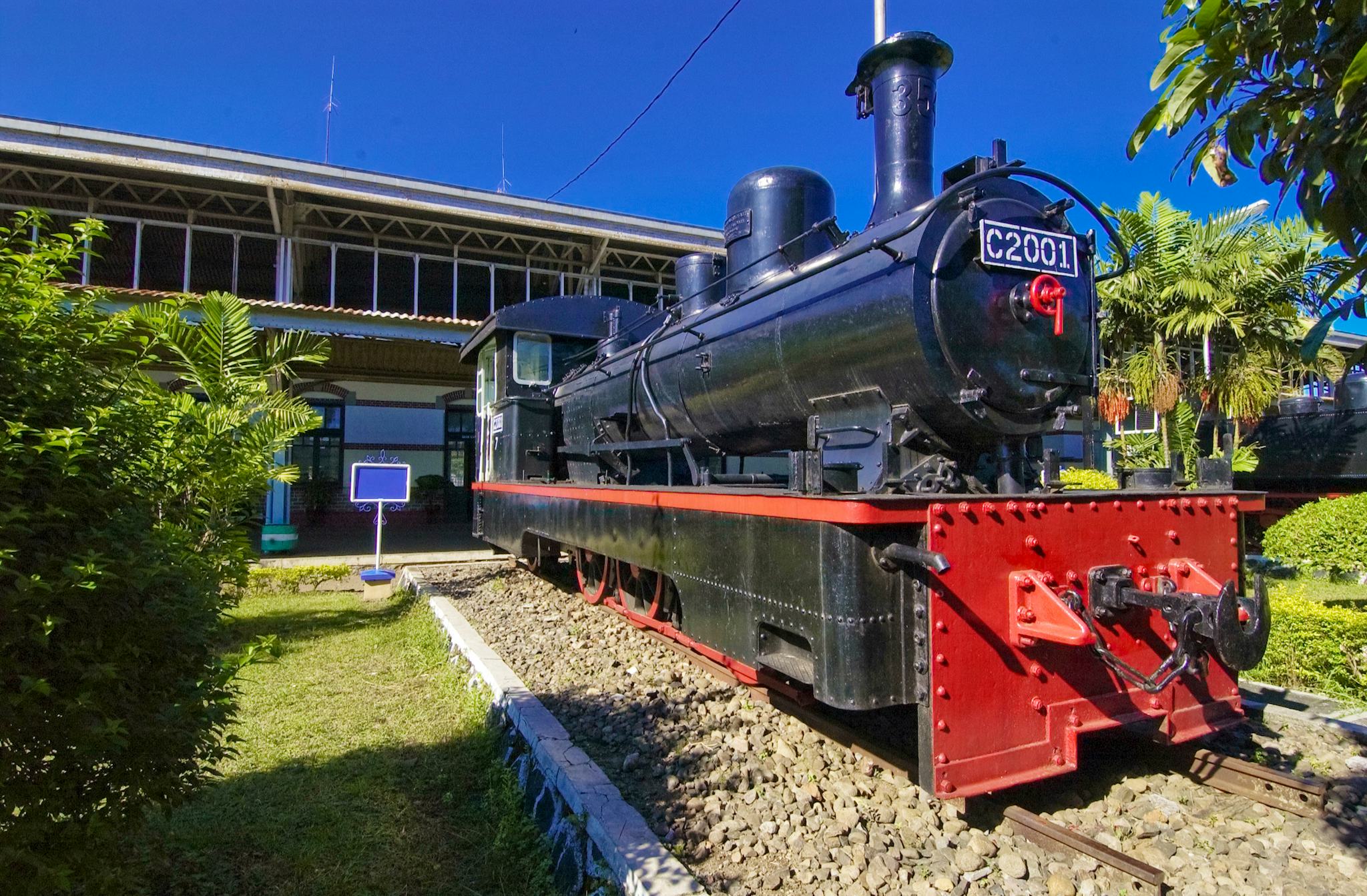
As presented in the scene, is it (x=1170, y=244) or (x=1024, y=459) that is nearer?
(x=1024, y=459)

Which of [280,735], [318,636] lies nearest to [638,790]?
[280,735]

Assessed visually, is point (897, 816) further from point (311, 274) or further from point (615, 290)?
point (311, 274)

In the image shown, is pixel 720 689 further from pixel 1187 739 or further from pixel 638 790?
pixel 1187 739

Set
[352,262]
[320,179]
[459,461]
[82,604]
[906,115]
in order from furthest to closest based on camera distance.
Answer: [459,461], [352,262], [320,179], [906,115], [82,604]

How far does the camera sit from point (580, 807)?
2961mm

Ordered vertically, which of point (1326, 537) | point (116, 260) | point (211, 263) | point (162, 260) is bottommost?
point (1326, 537)

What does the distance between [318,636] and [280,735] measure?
9.28 feet

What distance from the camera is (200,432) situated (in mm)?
3328

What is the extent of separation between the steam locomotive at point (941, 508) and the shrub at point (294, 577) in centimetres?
627

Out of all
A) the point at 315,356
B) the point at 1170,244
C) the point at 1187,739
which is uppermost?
the point at 1170,244

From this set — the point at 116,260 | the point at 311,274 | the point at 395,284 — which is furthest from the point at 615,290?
the point at 116,260

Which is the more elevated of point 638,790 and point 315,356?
point 315,356

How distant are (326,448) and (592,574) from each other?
11699 millimetres

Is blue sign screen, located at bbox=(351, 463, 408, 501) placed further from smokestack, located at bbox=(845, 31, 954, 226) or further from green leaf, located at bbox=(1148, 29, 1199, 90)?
green leaf, located at bbox=(1148, 29, 1199, 90)
